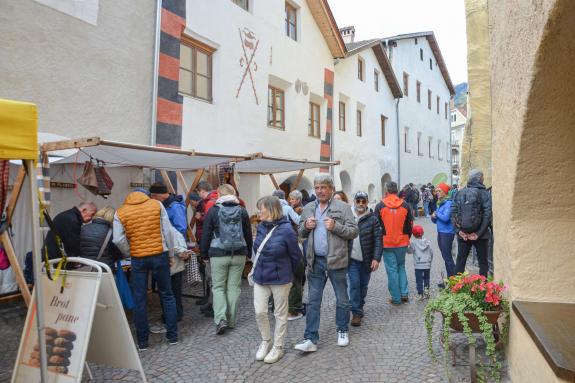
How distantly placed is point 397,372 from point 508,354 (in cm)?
90

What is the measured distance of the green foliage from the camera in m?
3.39

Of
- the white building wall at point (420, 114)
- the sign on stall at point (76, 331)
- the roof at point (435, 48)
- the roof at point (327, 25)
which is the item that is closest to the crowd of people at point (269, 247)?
the sign on stall at point (76, 331)

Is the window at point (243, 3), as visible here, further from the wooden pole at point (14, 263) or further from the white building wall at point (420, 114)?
the white building wall at point (420, 114)

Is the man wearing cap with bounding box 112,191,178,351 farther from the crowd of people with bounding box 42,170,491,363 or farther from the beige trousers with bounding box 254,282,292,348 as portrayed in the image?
the beige trousers with bounding box 254,282,292,348

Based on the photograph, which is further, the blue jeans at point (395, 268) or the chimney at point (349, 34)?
the chimney at point (349, 34)

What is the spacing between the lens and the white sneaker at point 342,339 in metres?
4.50

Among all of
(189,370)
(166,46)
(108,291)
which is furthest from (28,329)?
(166,46)

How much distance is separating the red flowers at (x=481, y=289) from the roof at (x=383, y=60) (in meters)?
13.1

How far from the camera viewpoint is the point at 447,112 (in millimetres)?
30203

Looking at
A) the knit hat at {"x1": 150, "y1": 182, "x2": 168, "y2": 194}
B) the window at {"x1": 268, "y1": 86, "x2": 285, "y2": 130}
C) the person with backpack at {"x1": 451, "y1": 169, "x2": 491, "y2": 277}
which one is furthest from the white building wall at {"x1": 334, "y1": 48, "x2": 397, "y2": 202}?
the knit hat at {"x1": 150, "y1": 182, "x2": 168, "y2": 194}

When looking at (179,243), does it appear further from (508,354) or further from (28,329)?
(508,354)

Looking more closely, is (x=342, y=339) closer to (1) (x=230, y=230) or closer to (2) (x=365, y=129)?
(1) (x=230, y=230)

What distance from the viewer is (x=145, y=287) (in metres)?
4.66

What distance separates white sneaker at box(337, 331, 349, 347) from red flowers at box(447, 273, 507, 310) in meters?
1.26
